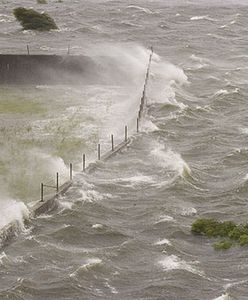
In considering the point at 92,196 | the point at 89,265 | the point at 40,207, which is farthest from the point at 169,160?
the point at 89,265

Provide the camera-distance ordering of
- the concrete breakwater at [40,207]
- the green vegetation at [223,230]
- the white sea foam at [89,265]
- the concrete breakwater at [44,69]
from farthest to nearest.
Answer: the concrete breakwater at [44,69]
the green vegetation at [223,230]
the concrete breakwater at [40,207]
the white sea foam at [89,265]

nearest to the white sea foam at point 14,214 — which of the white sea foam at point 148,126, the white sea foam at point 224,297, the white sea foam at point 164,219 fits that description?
the white sea foam at point 164,219

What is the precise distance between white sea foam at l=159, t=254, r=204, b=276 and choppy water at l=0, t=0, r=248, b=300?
53mm

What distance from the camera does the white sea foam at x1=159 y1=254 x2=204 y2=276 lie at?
27087mm

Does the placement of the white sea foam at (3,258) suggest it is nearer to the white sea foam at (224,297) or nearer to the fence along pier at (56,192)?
the fence along pier at (56,192)

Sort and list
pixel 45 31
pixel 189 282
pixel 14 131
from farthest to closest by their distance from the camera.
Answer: pixel 45 31 < pixel 14 131 < pixel 189 282

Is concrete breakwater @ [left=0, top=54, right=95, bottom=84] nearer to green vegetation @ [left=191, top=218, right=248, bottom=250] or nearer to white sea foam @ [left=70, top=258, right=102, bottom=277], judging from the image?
green vegetation @ [left=191, top=218, right=248, bottom=250]

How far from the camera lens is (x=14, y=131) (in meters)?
44.3

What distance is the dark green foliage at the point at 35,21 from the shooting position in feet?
238

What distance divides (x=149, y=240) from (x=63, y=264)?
12.7 feet

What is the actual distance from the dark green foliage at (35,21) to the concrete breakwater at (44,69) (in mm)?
15157

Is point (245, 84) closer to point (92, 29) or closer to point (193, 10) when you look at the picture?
point (92, 29)

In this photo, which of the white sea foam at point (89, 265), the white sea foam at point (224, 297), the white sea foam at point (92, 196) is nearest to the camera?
the white sea foam at point (224, 297)

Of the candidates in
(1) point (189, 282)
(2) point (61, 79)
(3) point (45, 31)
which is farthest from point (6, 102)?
(1) point (189, 282)
